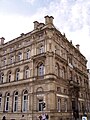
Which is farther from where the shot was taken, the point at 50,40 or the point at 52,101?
the point at 50,40

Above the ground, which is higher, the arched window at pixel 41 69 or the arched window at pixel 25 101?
the arched window at pixel 41 69

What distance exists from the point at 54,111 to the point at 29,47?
12849 mm

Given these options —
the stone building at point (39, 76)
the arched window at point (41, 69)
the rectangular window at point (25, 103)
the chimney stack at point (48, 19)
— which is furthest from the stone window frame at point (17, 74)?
the chimney stack at point (48, 19)

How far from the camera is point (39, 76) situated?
30641 millimetres

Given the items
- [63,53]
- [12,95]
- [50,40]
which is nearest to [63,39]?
[63,53]

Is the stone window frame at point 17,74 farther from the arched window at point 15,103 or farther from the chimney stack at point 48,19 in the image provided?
the chimney stack at point 48,19

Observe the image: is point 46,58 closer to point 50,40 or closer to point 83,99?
point 50,40

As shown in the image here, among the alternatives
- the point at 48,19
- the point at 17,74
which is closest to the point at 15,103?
the point at 17,74

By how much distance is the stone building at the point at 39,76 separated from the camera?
29.3 meters

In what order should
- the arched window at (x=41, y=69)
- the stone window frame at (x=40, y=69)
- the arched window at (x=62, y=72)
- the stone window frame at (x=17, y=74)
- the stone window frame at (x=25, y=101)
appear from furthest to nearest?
1. the stone window frame at (x=17, y=74)
2. the arched window at (x=62, y=72)
3. the stone window frame at (x=25, y=101)
4. the arched window at (x=41, y=69)
5. the stone window frame at (x=40, y=69)

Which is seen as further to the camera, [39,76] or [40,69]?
[40,69]

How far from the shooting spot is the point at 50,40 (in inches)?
1227

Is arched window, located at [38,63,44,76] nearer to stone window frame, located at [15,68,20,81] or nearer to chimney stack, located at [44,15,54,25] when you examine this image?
stone window frame, located at [15,68,20,81]

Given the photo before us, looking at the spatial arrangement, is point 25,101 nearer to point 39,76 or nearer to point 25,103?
point 25,103
